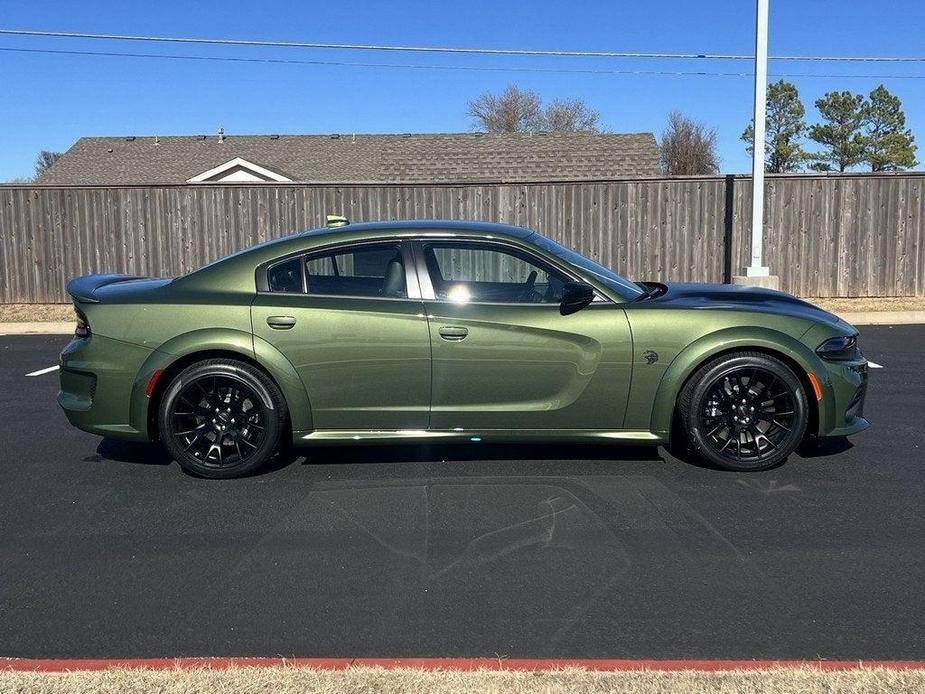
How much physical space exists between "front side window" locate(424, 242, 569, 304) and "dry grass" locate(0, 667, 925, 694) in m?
2.78

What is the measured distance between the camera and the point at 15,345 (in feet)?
39.2

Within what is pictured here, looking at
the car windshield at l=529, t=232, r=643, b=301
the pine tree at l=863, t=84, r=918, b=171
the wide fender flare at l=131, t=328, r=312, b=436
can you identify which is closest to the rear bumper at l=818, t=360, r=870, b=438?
the car windshield at l=529, t=232, r=643, b=301

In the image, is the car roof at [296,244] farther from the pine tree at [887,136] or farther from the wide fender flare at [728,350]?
the pine tree at [887,136]

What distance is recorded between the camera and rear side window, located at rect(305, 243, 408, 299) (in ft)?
18.0

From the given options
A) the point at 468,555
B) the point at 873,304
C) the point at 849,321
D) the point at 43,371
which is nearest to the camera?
the point at 468,555

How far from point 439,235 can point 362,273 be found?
530mm

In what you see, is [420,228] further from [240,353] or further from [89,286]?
[89,286]

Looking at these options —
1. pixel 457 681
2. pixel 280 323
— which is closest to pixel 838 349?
pixel 280 323

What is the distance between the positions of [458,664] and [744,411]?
2.90m

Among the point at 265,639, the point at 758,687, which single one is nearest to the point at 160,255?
the point at 265,639

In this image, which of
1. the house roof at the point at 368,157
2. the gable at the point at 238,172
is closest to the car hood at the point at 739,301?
the house roof at the point at 368,157

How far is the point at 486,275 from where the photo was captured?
5547 mm

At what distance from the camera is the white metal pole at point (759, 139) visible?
13.5 m

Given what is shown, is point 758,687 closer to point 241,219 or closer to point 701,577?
point 701,577
